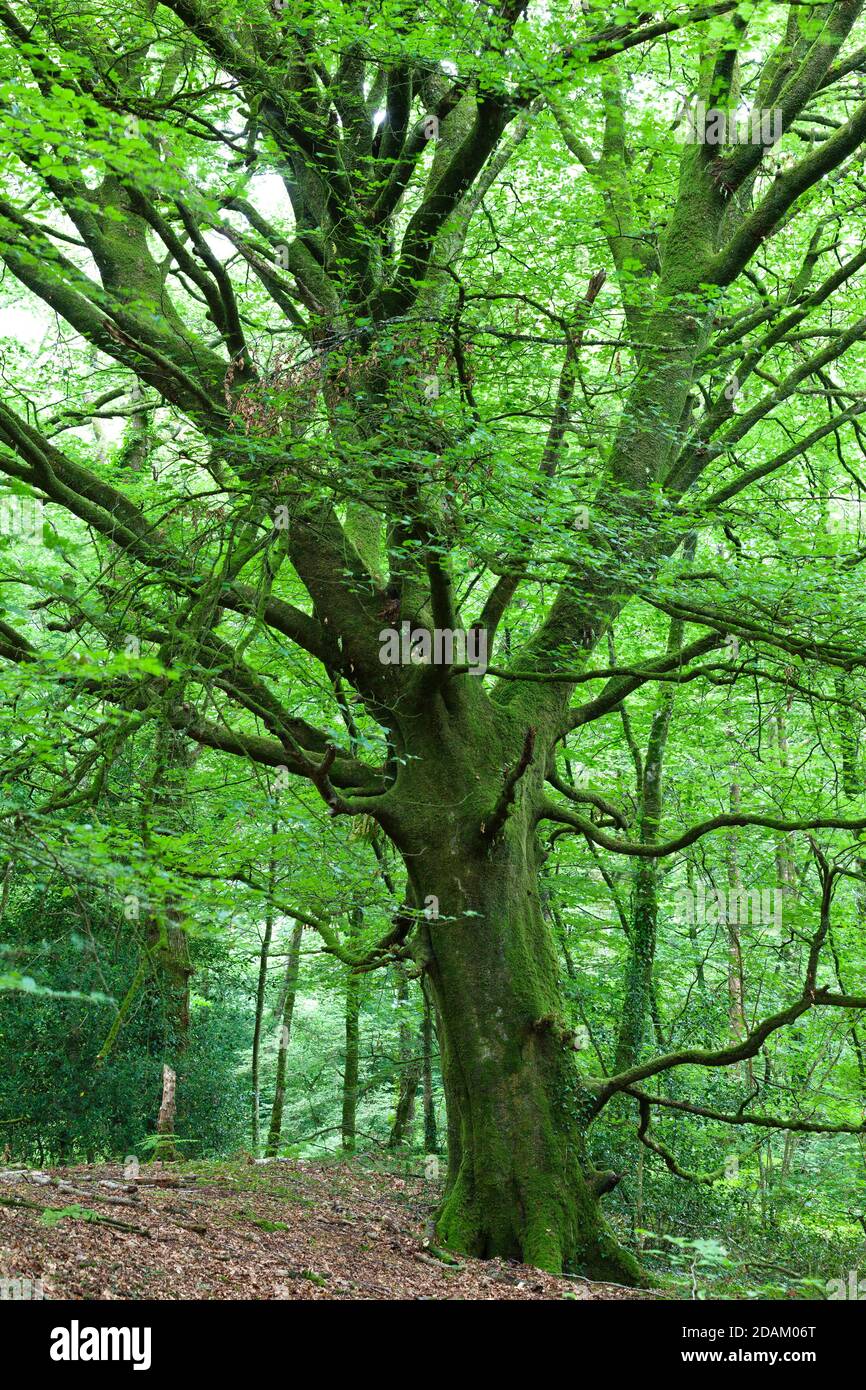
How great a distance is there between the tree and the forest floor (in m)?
0.61

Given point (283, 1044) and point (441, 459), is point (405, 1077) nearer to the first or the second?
point (283, 1044)

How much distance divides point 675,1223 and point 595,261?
28.6ft

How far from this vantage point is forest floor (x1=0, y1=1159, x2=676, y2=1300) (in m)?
4.52

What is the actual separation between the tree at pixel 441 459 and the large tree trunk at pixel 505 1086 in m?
0.02

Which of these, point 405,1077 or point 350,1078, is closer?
point 350,1078

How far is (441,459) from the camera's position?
16.4 ft

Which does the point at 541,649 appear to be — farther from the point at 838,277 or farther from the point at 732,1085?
the point at 732,1085

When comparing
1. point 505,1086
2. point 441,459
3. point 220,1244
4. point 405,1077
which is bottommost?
point 405,1077

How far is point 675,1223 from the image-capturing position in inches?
376

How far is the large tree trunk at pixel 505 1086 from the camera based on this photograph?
661 centimetres

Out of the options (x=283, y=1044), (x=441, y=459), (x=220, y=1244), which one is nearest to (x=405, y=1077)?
(x=283, y=1044)

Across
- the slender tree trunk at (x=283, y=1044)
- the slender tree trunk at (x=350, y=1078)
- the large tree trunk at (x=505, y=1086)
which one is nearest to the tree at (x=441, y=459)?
the large tree trunk at (x=505, y=1086)

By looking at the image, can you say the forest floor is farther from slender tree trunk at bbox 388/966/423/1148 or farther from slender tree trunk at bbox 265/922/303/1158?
slender tree trunk at bbox 265/922/303/1158

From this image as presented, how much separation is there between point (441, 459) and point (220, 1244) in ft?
13.9
